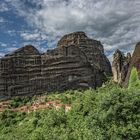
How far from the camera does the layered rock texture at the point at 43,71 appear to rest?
7906cm

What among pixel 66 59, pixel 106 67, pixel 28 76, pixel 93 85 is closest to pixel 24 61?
pixel 28 76

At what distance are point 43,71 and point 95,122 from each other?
4895cm

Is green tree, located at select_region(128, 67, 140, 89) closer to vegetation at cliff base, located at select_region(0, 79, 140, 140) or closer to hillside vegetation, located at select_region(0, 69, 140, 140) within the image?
hillside vegetation, located at select_region(0, 69, 140, 140)

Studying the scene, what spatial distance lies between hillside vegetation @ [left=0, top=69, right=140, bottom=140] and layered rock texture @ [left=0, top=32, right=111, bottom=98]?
2672 centimetres

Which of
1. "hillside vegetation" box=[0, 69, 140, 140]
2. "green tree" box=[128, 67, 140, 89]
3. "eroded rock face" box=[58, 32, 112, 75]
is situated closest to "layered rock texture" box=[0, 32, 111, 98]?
"eroded rock face" box=[58, 32, 112, 75]

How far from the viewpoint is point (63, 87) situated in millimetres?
83000

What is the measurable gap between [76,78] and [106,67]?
3104 cm

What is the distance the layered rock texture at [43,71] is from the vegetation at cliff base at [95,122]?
96.9 ft

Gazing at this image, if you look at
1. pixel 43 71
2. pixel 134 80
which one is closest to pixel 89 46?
pixel 43 71

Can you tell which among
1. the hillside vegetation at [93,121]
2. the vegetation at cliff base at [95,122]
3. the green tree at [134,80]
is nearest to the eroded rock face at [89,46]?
the green tree at [134,80]

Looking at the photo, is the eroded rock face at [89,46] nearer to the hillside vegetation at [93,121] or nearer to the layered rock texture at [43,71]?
the layered rock texture at [43,71]

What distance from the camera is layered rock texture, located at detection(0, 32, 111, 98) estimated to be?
3113 inches

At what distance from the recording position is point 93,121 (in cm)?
3366

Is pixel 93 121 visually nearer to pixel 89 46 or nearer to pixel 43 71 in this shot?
pixel 43 71
